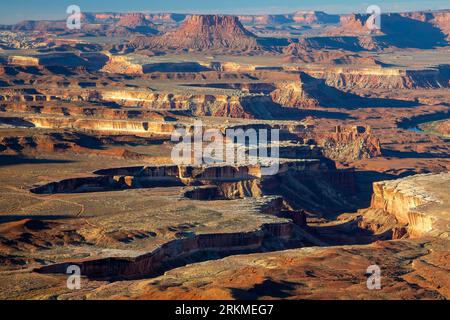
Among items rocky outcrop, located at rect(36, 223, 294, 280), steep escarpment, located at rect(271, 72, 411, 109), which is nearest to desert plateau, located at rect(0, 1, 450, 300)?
rocky outcrop, located at rect(36, 223, 294, 280)

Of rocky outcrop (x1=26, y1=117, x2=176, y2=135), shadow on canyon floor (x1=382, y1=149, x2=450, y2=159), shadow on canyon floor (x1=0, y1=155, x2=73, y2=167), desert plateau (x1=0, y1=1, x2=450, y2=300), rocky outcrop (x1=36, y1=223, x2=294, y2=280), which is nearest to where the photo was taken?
desert plateau (x1=0, y1=1, x2=450, y2=300)

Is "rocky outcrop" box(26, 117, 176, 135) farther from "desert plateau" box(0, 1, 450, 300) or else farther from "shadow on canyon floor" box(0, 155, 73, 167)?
"shadow on canyon floor" box(0, 155, 73, 167)

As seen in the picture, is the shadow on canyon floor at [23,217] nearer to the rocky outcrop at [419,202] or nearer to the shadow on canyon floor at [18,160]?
the shadow on canyon floor at [18,160]

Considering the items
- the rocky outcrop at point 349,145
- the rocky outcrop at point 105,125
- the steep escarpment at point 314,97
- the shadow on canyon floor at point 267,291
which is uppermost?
the steep escarpment at point 314,97

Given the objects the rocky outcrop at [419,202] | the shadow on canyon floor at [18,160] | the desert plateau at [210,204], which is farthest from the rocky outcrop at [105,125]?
the rocky outcrop at [419,202]

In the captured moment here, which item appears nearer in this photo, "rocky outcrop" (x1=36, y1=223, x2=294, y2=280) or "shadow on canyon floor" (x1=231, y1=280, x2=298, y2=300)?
"shadow on canyon floor" (x1=231, y1=280, x2=298, y2=300)

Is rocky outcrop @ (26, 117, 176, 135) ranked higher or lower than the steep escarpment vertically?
lower

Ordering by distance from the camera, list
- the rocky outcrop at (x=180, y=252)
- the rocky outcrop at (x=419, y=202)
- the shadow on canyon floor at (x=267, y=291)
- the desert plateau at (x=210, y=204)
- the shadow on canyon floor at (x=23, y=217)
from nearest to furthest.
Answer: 1. the shadow on canyon floor at (x=267, y=291)
2. the desert plateau at (x=210, y=204)
3. the rocky outcrop at (x=180, y=252)
4. the shadow on canyon floor at (x=23, y=217)
5. the rocky outcrop at (x=419, y=202)

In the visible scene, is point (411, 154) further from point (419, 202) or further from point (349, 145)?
point (419, 202)
